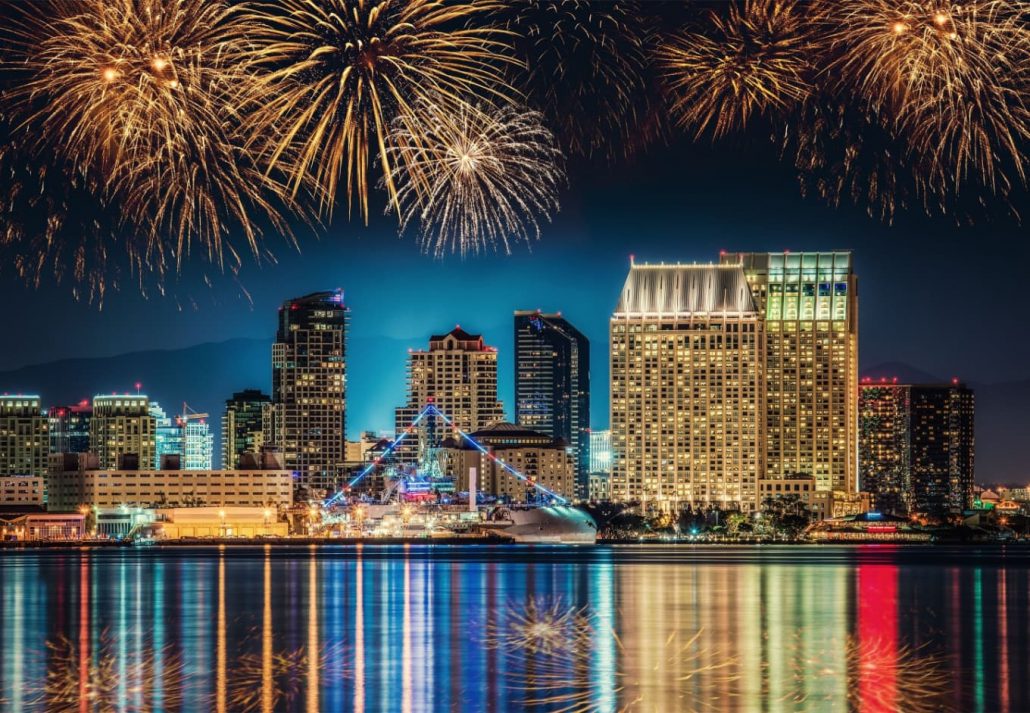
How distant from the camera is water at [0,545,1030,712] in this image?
2152 inches

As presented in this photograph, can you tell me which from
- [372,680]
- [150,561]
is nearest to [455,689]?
[372,680]

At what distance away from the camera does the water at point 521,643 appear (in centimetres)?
5466

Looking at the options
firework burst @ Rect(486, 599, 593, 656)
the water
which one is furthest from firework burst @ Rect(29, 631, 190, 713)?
firework burst @ Rect(486, 599, 593, 656)

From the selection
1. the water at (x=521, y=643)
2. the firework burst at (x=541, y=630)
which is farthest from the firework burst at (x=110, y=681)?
the firework burst at (x=541, y=630)

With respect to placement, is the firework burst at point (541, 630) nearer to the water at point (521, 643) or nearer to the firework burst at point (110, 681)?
the water at point (521, 643)

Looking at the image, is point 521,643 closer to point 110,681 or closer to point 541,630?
point 541,630

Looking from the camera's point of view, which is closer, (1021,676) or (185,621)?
(1021,676)

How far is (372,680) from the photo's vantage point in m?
60.1

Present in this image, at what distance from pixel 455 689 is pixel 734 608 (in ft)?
125

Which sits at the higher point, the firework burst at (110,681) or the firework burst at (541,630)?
the firework burst at (110,681)

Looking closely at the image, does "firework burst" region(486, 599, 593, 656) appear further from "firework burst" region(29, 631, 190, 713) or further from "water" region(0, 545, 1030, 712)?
"firework burst" region(29, 631, 190, 713)

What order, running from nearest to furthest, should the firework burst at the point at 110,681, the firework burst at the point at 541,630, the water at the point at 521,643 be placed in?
1. the firework burst at the point at 110,681
2. the water at the point at 521,643
3. the firework burst at the point at 541,630

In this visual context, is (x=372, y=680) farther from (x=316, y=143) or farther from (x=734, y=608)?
(x=734, y=608)

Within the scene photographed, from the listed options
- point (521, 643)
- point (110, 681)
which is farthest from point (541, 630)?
point (110, 681)
